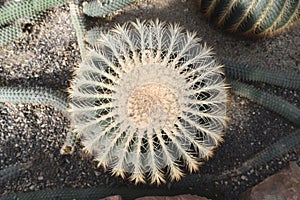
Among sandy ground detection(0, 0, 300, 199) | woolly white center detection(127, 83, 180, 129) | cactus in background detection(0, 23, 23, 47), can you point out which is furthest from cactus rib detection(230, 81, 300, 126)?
cactus in background detection(0, 23, 23, 47)

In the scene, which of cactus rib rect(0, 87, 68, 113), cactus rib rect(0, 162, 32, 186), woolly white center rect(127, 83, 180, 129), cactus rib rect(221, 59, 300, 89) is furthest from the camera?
cactus rib rect(221, 59, 300, 89)

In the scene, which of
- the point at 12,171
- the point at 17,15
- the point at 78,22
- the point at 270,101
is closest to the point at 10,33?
the point at 17,15

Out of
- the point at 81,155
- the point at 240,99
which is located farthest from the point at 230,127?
the point at 81,155

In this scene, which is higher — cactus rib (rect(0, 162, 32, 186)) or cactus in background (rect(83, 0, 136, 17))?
cactus in background (rect(83, 0, 136, 17))

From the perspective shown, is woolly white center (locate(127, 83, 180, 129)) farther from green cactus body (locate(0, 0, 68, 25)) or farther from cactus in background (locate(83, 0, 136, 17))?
green cactus body (locate(0, 0, 68, 25))

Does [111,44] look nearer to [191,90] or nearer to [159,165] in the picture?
[191,90]

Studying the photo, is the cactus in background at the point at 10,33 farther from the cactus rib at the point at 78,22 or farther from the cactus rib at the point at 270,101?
the cactus rib at the point at 270,101

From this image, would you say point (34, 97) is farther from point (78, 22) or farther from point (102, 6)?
point (102, 6)
